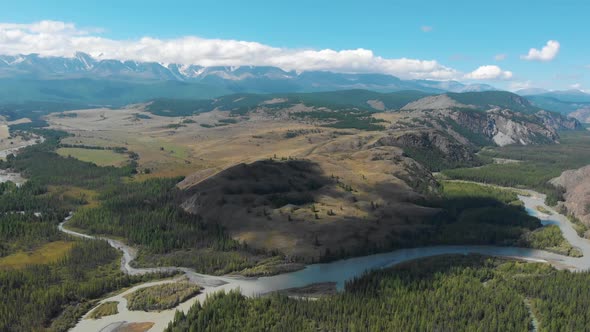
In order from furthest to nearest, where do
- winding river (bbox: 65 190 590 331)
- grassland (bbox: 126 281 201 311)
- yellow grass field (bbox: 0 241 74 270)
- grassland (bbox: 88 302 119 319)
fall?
1. yellow grass field (bbox: 0 241 74 270)
2. grassland (bbox: 126 281 201 311)
3. grassland (bbox: 88 302 119 319)
4. winding river (bbox: 65 190 590 331)

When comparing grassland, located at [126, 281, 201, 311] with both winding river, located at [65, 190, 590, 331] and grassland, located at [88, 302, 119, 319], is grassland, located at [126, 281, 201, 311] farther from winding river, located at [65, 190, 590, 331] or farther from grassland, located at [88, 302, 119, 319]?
grassland, located at [88, 302, 119, 319]

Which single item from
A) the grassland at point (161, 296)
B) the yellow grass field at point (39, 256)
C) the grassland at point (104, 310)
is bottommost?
the yellow grass field at point (39, 256)

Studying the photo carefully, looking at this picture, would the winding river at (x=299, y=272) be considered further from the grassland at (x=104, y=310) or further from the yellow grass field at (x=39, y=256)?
the yellow grass field at (x=39, y=256)

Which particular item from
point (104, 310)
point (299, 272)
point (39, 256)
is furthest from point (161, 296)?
point (39, 256)

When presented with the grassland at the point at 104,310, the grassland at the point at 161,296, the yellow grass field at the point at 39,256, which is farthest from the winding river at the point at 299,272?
the yellow grass field at the point at 39,256

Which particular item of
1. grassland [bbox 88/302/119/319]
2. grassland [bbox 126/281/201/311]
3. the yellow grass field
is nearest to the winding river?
grassland [bbox 88/302/119/319]

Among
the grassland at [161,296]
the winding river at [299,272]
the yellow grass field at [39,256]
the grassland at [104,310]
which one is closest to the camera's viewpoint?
the winding river at [299,272]

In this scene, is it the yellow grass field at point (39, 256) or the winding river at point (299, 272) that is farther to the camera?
the yellow grass field at point (39, 256)

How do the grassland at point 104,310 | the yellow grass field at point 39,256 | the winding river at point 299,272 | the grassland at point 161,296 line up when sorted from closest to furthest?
the winding river at point 299,272 < the grassland at point 104,310 < the grassland at point 161,296 < the yellow grass field at point 39,256
